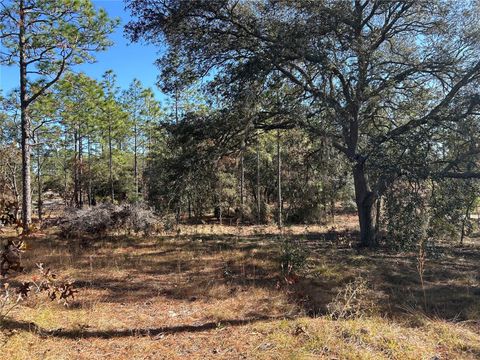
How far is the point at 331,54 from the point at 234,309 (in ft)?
19.2

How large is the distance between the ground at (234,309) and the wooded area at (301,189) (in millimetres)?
31

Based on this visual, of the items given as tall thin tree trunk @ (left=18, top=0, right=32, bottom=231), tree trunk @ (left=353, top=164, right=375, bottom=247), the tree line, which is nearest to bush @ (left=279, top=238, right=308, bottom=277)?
the tree line

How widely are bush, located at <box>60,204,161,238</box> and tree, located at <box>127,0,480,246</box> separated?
373cm

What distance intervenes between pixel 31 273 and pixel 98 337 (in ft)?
11.0

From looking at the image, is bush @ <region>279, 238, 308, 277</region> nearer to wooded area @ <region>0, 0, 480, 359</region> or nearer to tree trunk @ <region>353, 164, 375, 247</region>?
wooded area @ <region>0, 0, 480, 359</region>

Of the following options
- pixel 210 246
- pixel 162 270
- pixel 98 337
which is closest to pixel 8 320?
pixel 98 337

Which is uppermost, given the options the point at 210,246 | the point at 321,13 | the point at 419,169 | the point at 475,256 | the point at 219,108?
the point at 321,13

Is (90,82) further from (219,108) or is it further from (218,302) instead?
(218,302)

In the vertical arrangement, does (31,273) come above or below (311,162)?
below

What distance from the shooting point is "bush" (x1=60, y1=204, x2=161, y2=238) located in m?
9.86

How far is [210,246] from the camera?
980 centimetres

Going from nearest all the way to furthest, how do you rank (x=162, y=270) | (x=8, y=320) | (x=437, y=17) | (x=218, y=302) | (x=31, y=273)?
(x=8, y=320) → (x=218, y=302) → (x=31, y=273) → (x=162, y=270) → (x=437, y=17)

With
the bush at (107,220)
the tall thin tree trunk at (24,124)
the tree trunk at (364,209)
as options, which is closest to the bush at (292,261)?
the tree trunk at (364,209)

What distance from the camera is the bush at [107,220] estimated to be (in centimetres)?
986
